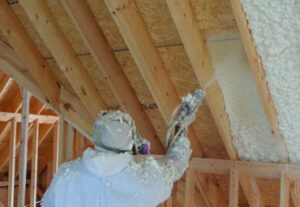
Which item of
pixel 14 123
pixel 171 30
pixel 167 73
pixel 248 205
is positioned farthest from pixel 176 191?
pixel 14 123

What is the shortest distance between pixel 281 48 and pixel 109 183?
1.07 m

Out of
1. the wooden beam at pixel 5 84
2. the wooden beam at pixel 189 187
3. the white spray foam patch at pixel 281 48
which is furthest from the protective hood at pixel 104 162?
the wooden beam at pixel 5 84

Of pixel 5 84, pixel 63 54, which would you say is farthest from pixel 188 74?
pixel 5 84

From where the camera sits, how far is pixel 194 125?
114 inches

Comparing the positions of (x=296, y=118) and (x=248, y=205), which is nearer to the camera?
(x=296, y=118)

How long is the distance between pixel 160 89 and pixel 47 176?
13.2ft

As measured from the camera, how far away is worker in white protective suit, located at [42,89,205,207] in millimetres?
1618

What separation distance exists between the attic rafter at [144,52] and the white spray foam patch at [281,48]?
656mm

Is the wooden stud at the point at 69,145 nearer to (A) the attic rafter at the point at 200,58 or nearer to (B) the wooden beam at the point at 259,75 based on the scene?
(A) the attic rafter at the point at 200,58

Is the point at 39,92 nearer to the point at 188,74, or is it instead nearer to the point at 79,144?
the point at 79,144

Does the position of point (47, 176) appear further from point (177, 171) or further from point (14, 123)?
point (177, 171)

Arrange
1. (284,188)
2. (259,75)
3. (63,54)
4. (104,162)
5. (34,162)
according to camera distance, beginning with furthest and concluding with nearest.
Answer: (34,162) → (63,54) → (284,188) → (259,75) → (104,162)

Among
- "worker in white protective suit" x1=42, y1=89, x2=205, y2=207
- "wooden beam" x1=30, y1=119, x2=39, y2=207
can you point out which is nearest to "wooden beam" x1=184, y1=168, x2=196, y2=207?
"worker in white protective suit" x1=42, y1=89, x2=205, y2=207

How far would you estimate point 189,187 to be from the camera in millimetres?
3059
